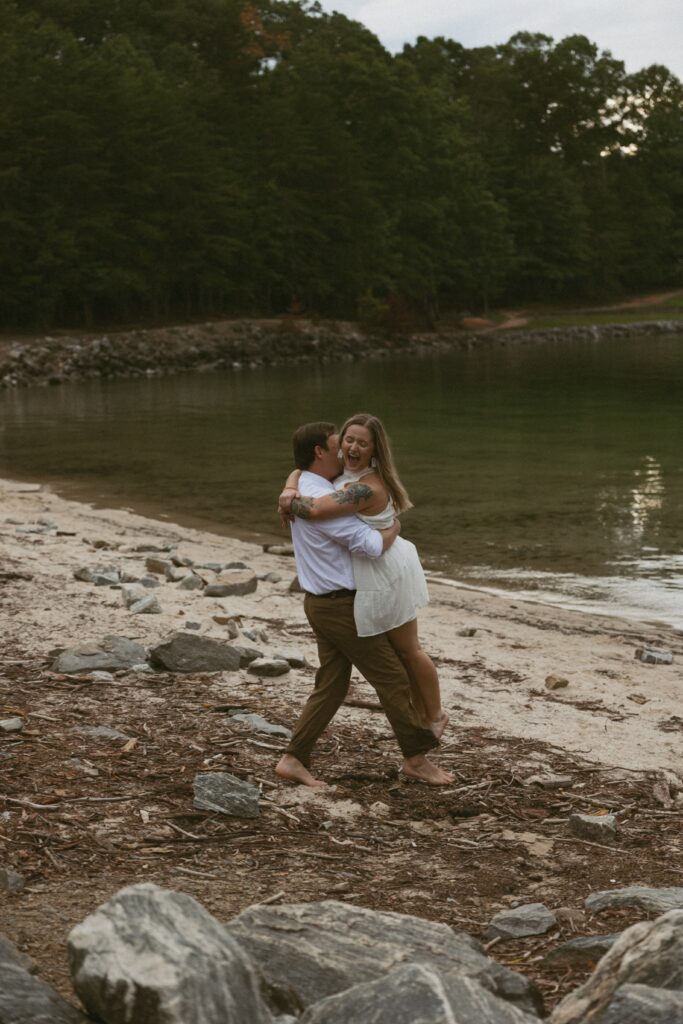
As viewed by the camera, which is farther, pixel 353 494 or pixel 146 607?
pixel 146 607

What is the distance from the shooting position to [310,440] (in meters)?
6.54

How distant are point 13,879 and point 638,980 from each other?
2.51 meters

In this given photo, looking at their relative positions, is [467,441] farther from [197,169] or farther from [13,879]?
[197,169]

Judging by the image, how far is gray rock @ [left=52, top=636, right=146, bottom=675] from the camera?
8.36m

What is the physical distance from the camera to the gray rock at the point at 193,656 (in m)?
8.45

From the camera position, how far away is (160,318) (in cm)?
6825

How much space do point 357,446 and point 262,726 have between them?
1866 mm

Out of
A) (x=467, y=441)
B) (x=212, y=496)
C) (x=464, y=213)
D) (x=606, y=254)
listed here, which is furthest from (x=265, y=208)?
(x=212, y=496)

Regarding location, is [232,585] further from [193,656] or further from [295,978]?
[295,978]

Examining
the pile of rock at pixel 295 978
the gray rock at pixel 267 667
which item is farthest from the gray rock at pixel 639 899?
the gray rock at pixel 267 667

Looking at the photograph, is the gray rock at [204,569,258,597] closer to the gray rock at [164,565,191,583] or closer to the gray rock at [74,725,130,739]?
the gray rock at [164,565,191,583]

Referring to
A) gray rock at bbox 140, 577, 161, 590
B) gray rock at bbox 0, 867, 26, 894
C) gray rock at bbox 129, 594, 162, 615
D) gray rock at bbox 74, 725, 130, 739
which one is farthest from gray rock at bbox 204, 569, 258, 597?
gray rock at bbox 0, 867, 26, 894

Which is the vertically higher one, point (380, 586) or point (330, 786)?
point (380, 586)

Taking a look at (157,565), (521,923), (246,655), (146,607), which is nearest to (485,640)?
(246,655)
